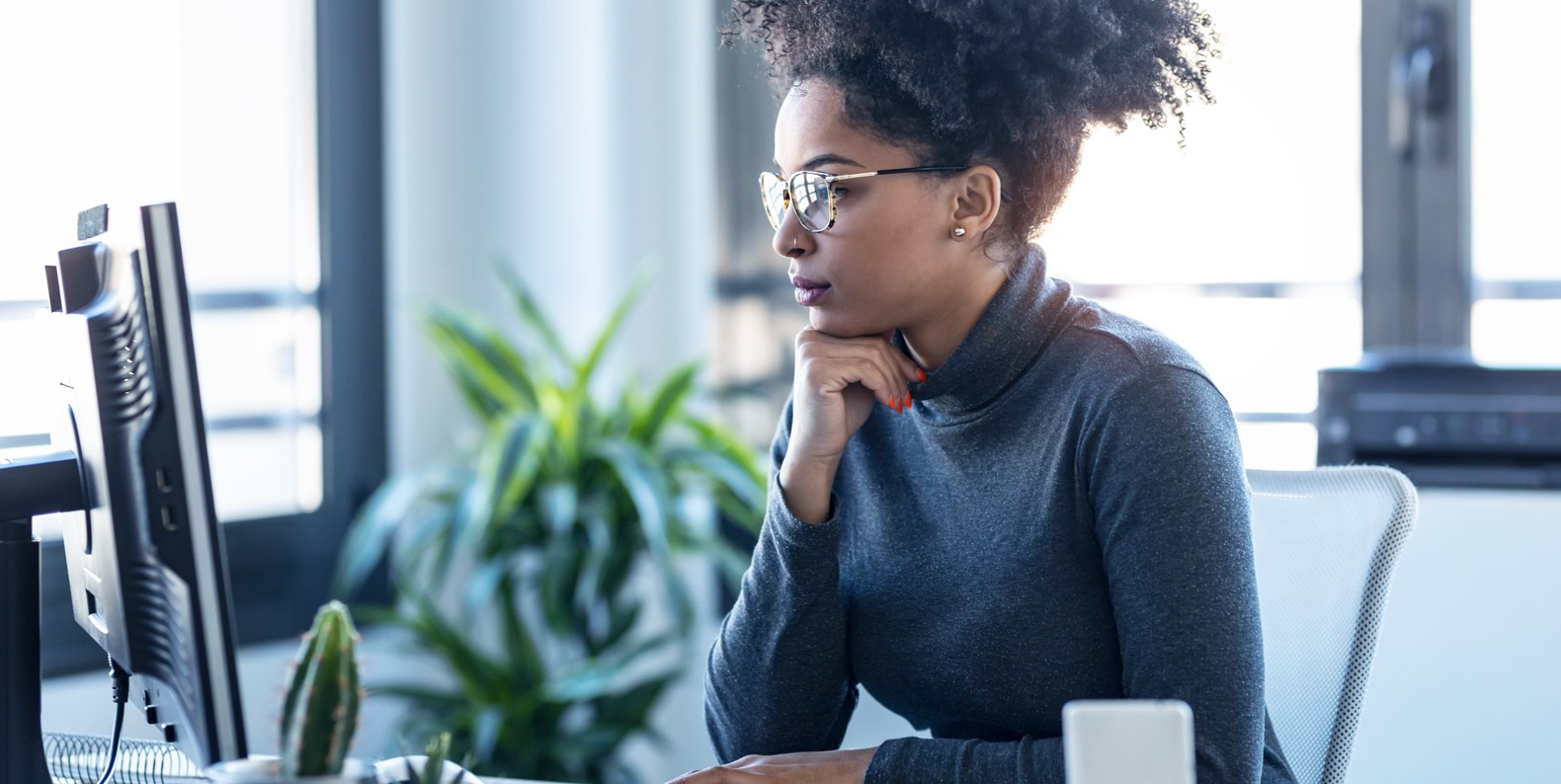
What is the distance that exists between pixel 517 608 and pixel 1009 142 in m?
1.77

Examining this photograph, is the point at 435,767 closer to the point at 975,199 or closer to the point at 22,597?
the point at 22,597

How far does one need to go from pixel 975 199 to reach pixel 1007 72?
0.39 ft

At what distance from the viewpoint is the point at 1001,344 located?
1.33m

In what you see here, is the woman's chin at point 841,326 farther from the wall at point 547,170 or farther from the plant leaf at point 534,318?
the wall at point 547,170

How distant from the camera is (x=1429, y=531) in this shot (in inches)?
79.9

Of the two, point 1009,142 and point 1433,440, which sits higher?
point 1009,142

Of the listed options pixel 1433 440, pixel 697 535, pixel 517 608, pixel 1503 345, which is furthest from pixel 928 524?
pixel 1503 345

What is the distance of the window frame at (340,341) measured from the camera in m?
2.88

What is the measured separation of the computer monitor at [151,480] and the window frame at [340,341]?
185 cm

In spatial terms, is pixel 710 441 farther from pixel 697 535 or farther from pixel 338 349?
pixel 338 349

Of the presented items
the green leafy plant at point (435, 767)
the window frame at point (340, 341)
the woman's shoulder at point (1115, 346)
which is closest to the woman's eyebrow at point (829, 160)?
the woman's shoulder at point (1115, 346)

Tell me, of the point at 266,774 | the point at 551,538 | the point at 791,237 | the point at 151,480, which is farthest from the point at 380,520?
the point at 266,774

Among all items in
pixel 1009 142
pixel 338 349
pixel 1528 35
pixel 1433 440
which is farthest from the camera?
pixel 338 349

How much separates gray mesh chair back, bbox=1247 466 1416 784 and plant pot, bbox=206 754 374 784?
0.86 metres
